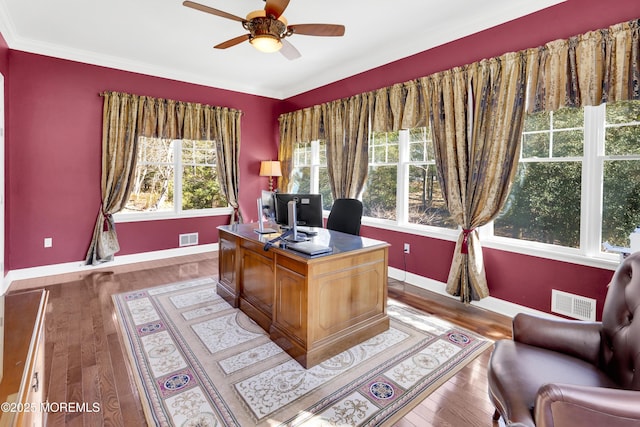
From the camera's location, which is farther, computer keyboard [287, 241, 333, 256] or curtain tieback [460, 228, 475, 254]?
curtain tieback [460, 228, 475, 254]

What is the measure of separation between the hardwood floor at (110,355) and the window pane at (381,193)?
39.9 inches

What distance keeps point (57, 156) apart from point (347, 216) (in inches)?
155

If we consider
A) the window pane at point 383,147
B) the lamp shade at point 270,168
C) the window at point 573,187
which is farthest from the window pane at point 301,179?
the window at point 573,187

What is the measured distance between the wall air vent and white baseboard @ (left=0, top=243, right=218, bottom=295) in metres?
0.07

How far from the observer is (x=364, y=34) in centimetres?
370

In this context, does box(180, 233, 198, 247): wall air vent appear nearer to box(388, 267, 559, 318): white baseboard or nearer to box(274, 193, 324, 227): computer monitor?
box(274, 193, 324, 227): computer monitor

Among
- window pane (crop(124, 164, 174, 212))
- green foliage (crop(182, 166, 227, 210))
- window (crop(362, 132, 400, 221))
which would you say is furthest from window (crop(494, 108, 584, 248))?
window pane (crop(124, 164, 174, 212))

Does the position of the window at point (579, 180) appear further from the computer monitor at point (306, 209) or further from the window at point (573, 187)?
the computer monitor at point (306, 209)

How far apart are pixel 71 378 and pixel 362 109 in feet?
13.6

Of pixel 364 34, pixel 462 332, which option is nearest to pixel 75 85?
pixel 364 34

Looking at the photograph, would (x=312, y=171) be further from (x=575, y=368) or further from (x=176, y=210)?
(x=575, y=368)

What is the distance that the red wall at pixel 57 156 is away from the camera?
3957 millimetres

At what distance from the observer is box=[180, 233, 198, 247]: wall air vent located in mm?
5326

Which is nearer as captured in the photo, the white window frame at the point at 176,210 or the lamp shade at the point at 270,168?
the white window frame at the point at 176,210
